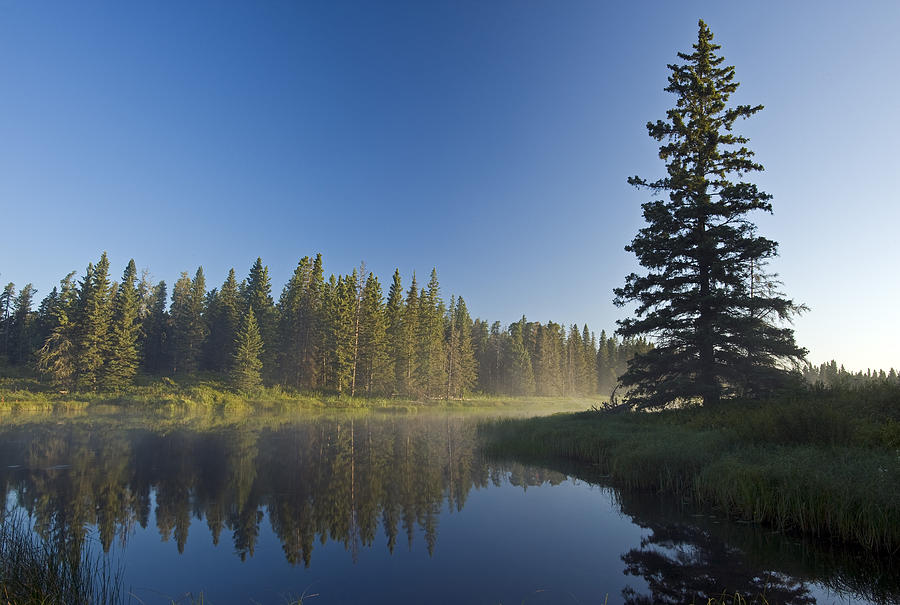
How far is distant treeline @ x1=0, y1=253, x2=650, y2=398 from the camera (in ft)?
168

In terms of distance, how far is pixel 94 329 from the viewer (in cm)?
5112

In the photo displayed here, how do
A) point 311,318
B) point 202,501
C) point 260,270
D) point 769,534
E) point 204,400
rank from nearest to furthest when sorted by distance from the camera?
1. point 769,534
2. point 202,501
3. point 204,400
4. point 311,318
5. point 260,270

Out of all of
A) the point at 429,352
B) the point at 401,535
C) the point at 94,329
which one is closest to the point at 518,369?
the point at 429,352

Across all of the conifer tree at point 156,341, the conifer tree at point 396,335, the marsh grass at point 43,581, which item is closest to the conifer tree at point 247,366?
the conifer tree at point 396,335

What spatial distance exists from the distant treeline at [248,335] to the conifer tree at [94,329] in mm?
127

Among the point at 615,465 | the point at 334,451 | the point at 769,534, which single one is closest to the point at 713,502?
the point at 769,534

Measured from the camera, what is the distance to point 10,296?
69625 millimetres

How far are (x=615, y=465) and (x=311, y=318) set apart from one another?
2020 inches

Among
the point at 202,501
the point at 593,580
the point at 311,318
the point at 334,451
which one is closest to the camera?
the point at 593,580

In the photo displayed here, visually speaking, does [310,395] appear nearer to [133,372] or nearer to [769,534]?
[133,372]

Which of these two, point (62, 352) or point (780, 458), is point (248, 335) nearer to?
point (62, 352)

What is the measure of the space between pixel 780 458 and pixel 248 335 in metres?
53.1

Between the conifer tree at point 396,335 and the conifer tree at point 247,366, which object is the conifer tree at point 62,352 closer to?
the conifer tree at point 247,366

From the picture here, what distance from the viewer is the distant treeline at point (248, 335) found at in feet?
168
